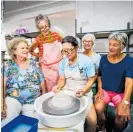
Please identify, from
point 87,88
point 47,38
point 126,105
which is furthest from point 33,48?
point 126,105

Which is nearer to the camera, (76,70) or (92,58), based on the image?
(76,70)

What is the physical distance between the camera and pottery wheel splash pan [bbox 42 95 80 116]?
2.39 feet

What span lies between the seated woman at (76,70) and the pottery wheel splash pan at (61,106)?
0.22m

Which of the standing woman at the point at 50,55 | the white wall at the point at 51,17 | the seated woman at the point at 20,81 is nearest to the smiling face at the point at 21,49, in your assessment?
the seated woman at the point at 20,81

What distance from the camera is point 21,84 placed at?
39.8 inches

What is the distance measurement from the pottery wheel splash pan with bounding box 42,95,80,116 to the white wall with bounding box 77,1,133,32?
2.70 feet

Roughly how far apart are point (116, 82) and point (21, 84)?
0.59 metres

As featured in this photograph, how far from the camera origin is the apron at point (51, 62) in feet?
3.93

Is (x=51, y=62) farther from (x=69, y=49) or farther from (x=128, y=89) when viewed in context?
(x=128, y=89)

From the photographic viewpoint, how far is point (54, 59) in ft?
3.93

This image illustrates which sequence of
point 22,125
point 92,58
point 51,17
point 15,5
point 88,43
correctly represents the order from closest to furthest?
1. point 22,125
2. point 92,58
3. point 88,43
4. point 51,17
5. point 15,5

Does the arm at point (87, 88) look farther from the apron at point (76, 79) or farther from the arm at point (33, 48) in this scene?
the arm at point (33, 48)

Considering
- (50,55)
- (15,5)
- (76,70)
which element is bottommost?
(76,70)

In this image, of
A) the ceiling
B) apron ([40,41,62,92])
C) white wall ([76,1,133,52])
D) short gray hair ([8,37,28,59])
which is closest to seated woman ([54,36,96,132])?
apron ([40,41,62,92])
